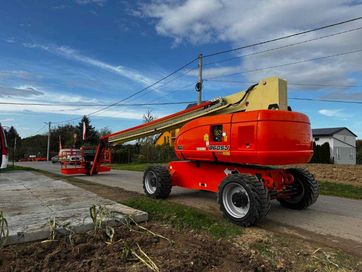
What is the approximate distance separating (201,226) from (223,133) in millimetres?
2112

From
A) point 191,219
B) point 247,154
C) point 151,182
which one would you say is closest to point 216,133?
point 247,154

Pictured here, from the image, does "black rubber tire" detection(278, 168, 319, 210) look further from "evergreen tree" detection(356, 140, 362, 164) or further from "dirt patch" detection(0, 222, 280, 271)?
"evergreen tree" detection(356, 140, 362, 164)

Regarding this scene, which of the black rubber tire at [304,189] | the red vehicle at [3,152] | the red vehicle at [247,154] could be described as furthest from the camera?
the red vehicle at [3,152]

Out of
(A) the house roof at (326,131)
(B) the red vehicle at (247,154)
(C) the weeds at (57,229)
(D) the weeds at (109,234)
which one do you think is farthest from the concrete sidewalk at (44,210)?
(A) the house roof at (326,131)

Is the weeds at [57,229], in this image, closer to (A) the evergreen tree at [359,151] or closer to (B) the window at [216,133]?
(B) the window at [216,133]

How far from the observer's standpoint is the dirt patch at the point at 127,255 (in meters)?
4.02

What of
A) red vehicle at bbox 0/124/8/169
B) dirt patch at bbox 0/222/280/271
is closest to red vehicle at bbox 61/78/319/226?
dirt patch at bbox 0/222/280/271

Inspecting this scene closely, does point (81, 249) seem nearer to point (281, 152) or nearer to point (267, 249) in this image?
point (267, 249)

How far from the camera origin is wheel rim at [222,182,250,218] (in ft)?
21.0

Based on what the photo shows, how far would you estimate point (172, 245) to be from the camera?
4.78 metres

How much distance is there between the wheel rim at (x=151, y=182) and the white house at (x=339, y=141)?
37470 millimetres

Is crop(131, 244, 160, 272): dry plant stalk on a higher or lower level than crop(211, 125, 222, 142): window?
lower

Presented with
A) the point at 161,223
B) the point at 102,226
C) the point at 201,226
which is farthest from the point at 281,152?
the point at 102,226

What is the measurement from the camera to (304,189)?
302 inches
